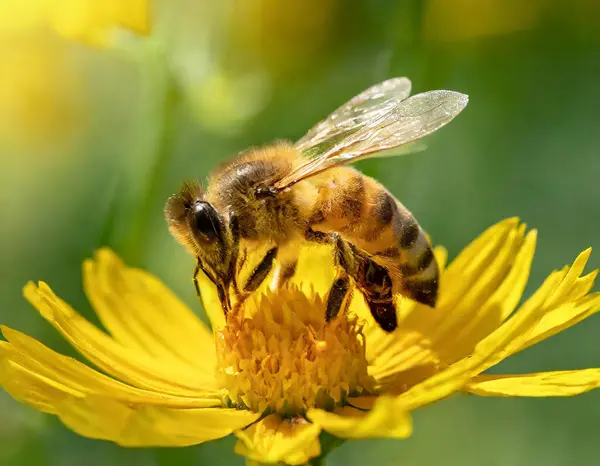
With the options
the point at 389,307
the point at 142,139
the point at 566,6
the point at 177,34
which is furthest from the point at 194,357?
the point at 566,6

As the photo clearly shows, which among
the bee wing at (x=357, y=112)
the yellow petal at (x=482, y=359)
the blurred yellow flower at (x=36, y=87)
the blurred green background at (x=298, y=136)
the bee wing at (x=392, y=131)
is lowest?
the yellow petal at (x=482, y=359)

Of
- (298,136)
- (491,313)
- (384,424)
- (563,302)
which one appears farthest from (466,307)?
(298,136)

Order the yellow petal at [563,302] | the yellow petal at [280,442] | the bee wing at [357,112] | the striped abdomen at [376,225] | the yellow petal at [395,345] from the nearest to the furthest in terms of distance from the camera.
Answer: the yellow petal at [280,442] → the yellow petal at [563,302] → the striped abdomen at [376,225] → the yellow petal at [395,345] → the bee wing at [357,112]

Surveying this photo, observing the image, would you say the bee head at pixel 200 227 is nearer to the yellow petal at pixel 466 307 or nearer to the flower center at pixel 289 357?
the flower center at pixel 289 357

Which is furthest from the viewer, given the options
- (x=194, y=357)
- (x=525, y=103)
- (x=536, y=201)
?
(x=525, y=103)

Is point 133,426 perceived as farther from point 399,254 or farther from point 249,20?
point 249,20

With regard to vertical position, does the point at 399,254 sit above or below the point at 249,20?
below

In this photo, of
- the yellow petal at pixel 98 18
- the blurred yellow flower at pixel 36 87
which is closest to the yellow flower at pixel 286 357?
the yellow petal at pixel 98 18
